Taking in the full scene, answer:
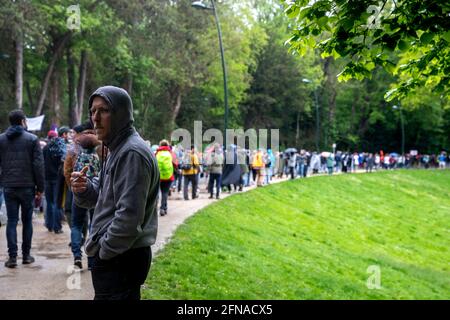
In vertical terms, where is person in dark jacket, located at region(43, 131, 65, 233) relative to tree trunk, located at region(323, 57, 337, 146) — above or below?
below

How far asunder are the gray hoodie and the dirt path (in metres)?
3.24

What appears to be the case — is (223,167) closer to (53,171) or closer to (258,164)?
(258,164)

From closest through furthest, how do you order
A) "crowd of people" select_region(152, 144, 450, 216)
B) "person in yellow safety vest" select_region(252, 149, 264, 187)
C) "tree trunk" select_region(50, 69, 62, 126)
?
"crowd of people" select_region(152, 144, 450, 216), "person in yellow safety vest" select_region(252, 149, 264, 187), "tree trunk" select_region(50, 69, 62, 126)

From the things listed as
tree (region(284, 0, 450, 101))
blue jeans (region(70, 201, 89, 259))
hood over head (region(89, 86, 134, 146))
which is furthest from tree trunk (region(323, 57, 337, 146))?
hood over head (region(89, 86, 134, 146))

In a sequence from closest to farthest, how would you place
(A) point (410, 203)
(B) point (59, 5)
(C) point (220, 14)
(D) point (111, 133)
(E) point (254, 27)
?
(D) point (111, 133)
(B) point (59, 5)
(A) point (410, 203)
(C) point (220, 14)
(E) point (254, 27)

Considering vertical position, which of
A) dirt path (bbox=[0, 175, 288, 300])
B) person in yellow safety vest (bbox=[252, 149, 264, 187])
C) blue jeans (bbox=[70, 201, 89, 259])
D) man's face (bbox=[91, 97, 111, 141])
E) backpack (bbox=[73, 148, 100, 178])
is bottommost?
dirt path (bbox=[0, 175, 288, 300])

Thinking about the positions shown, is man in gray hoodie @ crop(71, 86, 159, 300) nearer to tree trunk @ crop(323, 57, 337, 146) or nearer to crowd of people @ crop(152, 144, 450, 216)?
crowd of people @ crop(152, 144, 450, 216)

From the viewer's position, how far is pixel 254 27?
54188 millimetres

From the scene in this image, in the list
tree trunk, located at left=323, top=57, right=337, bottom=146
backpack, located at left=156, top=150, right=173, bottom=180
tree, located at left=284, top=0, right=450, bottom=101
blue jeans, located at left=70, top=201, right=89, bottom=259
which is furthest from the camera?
tree trunk, located at left=323, top=57, right=337, bottom=146

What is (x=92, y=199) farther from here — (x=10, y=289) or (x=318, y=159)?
(x=318, y=159)

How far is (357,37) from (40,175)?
4718mm

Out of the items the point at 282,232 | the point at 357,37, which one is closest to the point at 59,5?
the point at 282,232

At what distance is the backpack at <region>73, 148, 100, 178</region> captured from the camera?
23.4ft

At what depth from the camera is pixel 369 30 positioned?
7.33 metres
